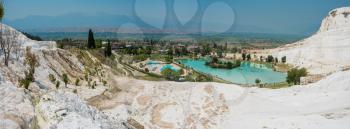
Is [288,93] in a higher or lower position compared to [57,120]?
lower

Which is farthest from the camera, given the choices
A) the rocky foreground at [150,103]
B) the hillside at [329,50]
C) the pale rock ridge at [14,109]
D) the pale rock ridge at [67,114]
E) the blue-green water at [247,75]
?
the blue-green water at [247,75]

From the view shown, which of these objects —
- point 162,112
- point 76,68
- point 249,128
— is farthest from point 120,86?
point 249,128

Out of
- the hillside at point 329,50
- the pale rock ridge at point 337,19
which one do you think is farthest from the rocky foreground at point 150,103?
the pale rock ridge at point 337,19

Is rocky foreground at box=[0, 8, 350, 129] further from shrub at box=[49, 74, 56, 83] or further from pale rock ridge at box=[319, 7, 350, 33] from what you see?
pale rock ridge at box=[319, 7, 350, 33]

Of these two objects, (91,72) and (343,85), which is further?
(91,72)

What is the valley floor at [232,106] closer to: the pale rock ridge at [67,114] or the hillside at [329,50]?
the pale rock ridge at [67,114]

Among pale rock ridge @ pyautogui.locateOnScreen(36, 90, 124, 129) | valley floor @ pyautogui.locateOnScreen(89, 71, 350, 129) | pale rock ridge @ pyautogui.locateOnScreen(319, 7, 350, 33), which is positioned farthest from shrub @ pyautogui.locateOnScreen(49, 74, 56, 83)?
pale rock ridge @ pyautogui.locateOnScreen(319, 7, 350, 33)

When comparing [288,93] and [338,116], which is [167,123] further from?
[288,93]

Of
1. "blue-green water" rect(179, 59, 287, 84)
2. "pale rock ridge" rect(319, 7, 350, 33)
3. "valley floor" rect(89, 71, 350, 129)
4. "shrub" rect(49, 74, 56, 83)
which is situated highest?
"pale rock ridge" rect(319, 7, 350, 33)
